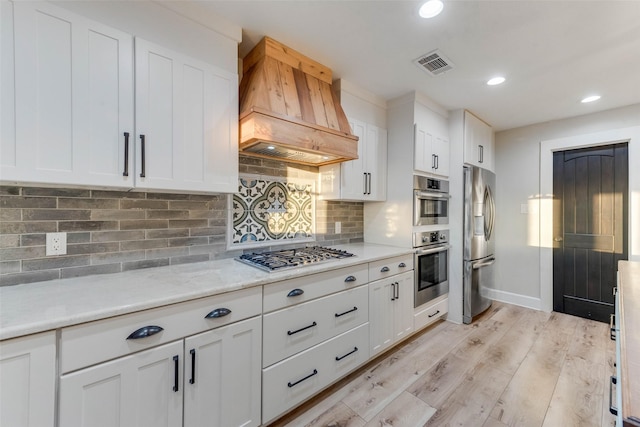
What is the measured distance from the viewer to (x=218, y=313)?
50.9 inches

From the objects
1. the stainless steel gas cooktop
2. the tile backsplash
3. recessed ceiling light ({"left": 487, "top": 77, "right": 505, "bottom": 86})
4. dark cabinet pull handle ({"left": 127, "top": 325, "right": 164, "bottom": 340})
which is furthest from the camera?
recessed ceiling light ({"left": 487, "top": 77, "right": 505, "bottom": 86})

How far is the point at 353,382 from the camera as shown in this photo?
2008 mm

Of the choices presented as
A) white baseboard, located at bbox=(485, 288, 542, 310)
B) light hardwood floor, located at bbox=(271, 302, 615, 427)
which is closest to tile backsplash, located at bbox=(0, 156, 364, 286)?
light hardwood floor, located at bbox=(271, 302, 615, 427)

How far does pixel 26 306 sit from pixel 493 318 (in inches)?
158

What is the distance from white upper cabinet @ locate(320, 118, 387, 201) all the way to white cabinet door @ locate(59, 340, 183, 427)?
69.0 inches

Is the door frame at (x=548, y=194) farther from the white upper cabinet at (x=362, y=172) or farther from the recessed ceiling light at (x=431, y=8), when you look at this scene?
the recessed ceiling light at (x=431, y=8)

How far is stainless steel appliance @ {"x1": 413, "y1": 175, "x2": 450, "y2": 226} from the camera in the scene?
270 centimetres

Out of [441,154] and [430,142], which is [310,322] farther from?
[441,154]

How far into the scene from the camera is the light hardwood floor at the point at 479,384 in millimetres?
1672

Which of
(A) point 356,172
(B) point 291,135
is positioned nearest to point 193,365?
(B) point 291,135

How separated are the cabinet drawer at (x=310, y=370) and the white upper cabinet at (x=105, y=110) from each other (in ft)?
3.85

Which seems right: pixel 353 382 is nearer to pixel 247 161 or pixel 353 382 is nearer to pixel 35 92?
pixel 247 161

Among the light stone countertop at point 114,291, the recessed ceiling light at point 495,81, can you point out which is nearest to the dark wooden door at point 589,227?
the recessed ceiling light at point 495,81

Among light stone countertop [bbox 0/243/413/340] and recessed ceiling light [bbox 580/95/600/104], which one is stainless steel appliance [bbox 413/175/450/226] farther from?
recessed ceiling light [bbox 580/95/600/104]
